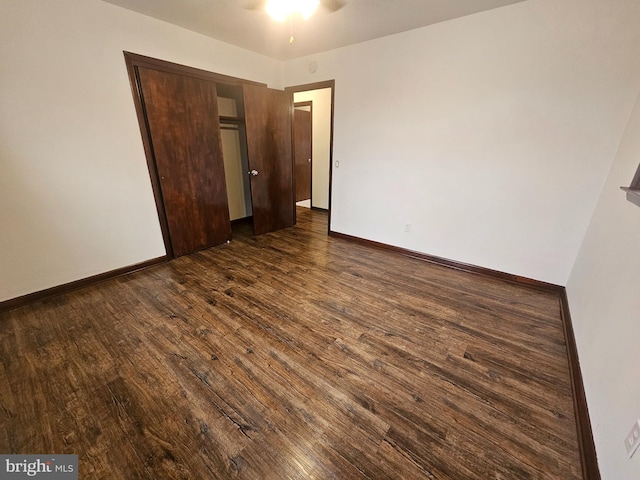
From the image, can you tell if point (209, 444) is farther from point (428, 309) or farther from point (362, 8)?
point (362, 8)

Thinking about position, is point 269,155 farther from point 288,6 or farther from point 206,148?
point 288,6

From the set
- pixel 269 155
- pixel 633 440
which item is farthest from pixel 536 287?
pixel 269 155

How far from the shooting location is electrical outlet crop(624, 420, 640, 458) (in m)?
0.89

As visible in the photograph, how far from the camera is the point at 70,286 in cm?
245

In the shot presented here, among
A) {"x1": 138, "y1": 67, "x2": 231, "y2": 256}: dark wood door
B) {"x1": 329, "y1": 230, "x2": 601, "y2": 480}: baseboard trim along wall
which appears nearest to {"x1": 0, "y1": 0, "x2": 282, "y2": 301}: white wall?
{"x1": 138, "y1": 67, "x2": 231, "y2": 256}: dark wood door

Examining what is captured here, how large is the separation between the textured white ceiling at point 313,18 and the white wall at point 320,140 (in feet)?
5.79

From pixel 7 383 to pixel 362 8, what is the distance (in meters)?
3.66

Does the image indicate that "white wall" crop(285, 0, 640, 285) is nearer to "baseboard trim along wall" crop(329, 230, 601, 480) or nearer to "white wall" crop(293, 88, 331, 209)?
"baseboard trim along wall" crop(329, 230, 601, 480)

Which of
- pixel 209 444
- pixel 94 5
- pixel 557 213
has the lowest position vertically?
pixel 209 444

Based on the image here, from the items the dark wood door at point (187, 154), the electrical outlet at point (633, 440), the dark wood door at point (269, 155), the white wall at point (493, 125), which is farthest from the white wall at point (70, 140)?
the electrical outlet at point (633, 440)

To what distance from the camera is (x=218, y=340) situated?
186 cm

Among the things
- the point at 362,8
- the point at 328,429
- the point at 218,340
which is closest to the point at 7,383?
the point at 218,340

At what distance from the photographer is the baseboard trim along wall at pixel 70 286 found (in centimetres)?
219

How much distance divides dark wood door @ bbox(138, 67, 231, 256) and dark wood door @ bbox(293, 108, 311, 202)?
2.11 meters
